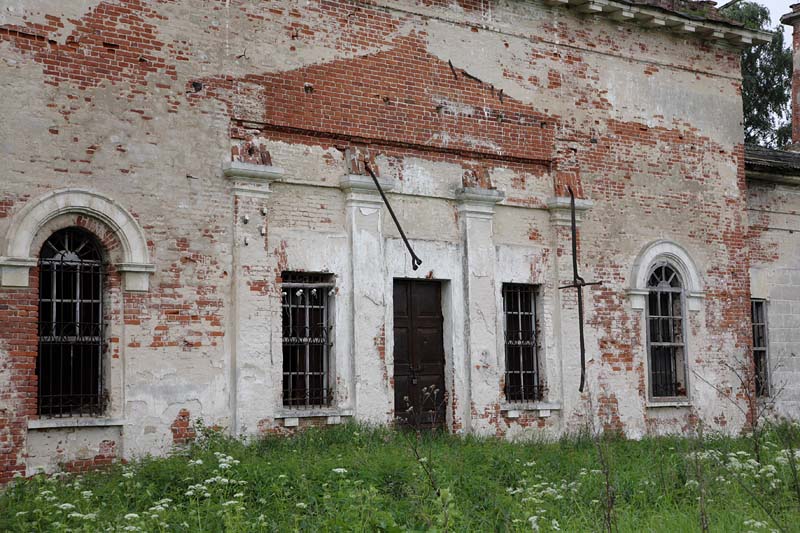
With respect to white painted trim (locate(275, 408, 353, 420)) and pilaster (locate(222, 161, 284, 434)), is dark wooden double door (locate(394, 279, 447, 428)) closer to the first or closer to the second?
white painted trim (locate(275, 408, 353, 420))

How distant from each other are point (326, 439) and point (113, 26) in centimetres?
522

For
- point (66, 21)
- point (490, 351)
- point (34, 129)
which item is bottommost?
point (490, 351)

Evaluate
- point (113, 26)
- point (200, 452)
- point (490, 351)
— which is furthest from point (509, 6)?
point (200, 452)

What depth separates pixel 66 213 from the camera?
1066 cm

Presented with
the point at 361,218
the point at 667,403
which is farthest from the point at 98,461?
the point at 667,403

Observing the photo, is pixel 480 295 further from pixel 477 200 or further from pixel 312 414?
pixel 312 414

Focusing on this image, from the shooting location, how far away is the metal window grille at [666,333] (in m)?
15.6

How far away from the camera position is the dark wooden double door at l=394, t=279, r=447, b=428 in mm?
13117

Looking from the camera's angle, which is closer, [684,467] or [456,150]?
[684,467]

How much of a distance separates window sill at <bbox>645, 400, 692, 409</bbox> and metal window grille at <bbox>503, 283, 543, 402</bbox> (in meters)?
2.05

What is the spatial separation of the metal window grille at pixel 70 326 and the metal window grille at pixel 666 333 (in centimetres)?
854

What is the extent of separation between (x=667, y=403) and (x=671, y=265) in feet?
7.12

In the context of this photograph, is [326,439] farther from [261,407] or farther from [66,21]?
[66,21]

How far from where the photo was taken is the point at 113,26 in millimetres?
11148
